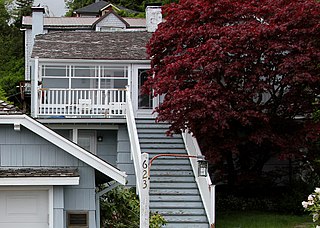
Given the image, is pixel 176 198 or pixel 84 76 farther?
pixel 84 76

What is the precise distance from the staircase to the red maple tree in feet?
3.23

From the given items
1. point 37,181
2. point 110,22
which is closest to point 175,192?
point 37,181

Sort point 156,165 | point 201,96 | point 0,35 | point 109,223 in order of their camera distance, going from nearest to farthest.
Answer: point 109,223, point 201,96, point 156,165, point 0,35

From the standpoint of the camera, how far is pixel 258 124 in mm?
18797

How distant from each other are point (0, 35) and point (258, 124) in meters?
31.8

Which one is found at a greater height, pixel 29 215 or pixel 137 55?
pixel 137 55

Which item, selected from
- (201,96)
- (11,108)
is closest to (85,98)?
(201,96)

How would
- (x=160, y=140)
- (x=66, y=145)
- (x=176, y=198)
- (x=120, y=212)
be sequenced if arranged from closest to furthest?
(x=66, y=145)
(x=120, y=212)
(x=176, y=198)
(x=160, y=140)

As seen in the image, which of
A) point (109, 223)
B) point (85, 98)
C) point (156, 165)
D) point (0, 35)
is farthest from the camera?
point (0, 35)

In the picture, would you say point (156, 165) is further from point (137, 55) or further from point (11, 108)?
point (11, 108)

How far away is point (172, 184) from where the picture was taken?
60.7 ft

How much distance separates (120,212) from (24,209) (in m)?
3.10

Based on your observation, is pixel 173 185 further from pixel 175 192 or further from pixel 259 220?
pixel 259 220

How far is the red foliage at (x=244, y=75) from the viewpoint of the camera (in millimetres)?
18094
